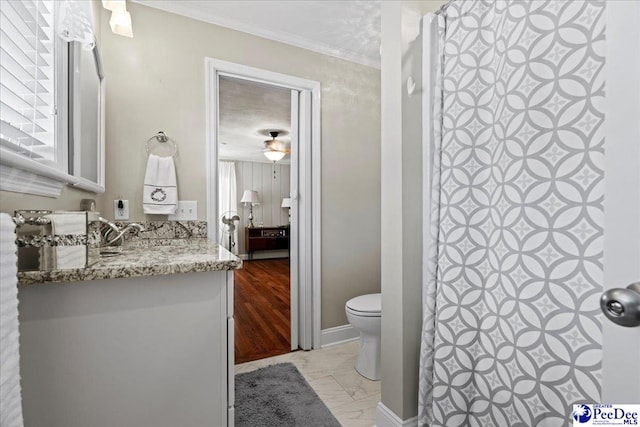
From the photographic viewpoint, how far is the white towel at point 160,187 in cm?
187

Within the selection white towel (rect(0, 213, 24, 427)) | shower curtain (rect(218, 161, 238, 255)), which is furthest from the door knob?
shower curtain (rect(218, 161, 238, 255))

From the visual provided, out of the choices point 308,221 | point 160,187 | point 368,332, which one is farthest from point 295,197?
point 368,332

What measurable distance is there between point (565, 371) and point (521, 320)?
0.16 meters

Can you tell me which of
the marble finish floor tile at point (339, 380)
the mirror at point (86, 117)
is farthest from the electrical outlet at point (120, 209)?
the marble finish floor tile at point (339, 380)

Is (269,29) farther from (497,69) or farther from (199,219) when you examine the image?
(497,69)

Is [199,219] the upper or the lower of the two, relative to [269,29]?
lower

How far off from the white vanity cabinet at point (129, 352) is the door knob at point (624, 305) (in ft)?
3.36

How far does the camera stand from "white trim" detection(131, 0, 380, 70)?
6.38ft

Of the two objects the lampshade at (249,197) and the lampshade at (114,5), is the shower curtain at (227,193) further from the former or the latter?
the lampshade at (114,5)

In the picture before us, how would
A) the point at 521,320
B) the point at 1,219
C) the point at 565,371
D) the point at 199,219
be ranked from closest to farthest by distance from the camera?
1. the point at 1,219
2. the point at 565,371
3. the point at 521,320
4. the point at 199,219

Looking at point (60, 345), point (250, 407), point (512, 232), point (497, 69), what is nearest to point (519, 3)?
point (497, 69)

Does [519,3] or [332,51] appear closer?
[519,3]

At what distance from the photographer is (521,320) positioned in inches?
36.8

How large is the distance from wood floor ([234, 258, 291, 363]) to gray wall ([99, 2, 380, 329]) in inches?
20.2
